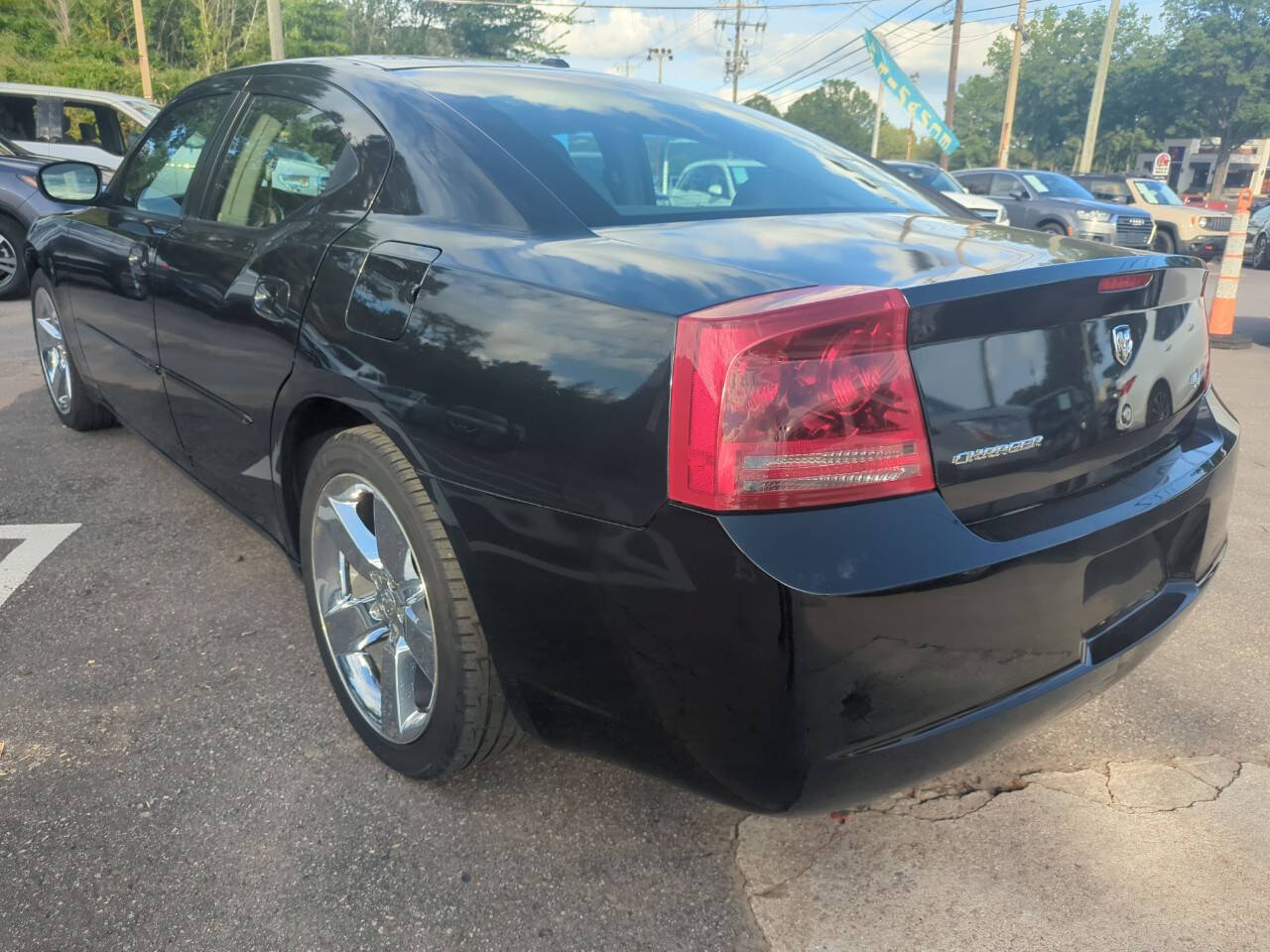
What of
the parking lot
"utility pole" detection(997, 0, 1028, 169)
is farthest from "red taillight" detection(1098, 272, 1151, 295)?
"utility pole" detection(997, 0, 1028, 169)

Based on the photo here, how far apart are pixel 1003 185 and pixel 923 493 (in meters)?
16.8

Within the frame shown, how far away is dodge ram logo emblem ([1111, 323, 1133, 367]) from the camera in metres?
1.80

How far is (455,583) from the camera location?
1925mm

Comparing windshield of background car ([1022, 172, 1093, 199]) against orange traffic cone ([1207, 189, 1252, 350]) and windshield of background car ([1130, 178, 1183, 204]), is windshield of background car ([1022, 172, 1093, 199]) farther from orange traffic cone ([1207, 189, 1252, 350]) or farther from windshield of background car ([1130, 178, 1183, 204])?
orange traffic cone ([1207, 189, 1252, 350])

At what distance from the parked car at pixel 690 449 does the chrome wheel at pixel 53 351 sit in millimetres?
2401

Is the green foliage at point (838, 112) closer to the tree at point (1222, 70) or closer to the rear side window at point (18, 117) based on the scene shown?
the tree at point (1222, 70)

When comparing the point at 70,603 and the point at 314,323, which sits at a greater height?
the point at 314,323

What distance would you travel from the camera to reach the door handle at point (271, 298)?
7.68ft

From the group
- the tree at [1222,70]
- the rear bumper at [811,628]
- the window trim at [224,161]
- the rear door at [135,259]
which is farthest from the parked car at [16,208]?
the tree at [1222,70]

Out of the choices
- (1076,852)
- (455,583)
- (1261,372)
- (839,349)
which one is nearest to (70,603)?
(455,583)

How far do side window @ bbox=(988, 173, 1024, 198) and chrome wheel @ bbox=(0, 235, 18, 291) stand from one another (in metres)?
13.6

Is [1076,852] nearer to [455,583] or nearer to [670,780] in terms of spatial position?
[670,780]

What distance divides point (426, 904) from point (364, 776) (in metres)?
0.46

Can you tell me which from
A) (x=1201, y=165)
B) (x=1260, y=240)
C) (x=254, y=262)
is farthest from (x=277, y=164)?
(x=1201, y=165)
